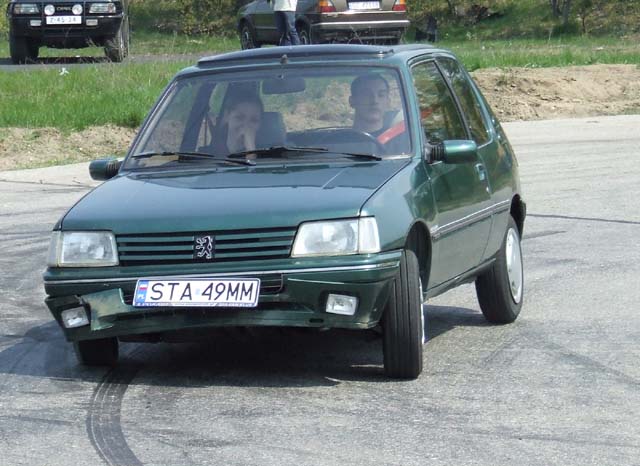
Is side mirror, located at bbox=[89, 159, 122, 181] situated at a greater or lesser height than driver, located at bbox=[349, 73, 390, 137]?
lesser

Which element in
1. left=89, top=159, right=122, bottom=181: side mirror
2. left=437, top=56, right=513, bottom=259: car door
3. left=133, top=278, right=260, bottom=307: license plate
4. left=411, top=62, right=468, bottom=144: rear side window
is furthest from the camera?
left=437, top=56, right=513, bottom=259: car door

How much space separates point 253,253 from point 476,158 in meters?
1.55

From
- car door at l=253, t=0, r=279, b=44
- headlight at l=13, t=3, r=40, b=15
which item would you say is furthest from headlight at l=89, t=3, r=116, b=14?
car door at l=253, t=0, r=279, b=44

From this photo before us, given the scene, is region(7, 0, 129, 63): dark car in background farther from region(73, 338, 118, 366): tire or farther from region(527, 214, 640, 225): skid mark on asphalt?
Result: region(73, 338, 118, 366): tire

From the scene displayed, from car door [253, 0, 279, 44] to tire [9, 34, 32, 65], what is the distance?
457 centimetres

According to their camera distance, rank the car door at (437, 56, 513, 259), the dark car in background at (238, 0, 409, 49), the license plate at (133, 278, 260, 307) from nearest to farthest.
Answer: the license plate at (133, 278, 260, 307) → the car door at (437, 56, 513, 259) → the dark car in background at (238, 0, 409, 49)

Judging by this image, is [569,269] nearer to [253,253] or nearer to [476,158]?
[476,158]

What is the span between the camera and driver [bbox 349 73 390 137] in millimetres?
7269

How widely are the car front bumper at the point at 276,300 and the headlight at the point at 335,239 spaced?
45mm

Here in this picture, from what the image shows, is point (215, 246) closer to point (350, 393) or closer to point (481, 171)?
point (350, 393)

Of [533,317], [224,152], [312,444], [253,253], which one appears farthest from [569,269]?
[312,444]

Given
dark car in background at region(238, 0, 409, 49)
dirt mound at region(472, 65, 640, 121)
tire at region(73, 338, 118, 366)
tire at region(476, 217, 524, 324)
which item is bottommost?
dirt mound at region(472, 65, 640, 121)

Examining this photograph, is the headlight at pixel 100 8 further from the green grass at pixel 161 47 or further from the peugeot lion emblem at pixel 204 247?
the peugeot lion emblem at pixel 204 247

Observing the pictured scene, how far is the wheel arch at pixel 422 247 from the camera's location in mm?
6742
